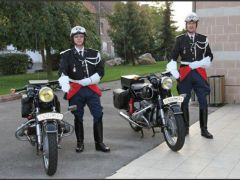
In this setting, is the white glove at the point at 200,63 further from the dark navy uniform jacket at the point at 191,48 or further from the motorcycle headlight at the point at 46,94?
the motorcycle headlight at the point at 46,94

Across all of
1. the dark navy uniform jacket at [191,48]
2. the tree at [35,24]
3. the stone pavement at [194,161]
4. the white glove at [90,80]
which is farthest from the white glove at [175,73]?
the tree at [35,24]

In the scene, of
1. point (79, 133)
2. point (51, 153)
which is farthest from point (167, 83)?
point (51, 153)

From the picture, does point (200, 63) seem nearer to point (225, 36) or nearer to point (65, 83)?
point (65, 83)

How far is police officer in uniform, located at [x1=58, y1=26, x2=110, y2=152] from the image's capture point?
5934 millimetres

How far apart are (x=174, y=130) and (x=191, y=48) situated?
1.45 meters

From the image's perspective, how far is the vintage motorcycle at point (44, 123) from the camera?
5043mm

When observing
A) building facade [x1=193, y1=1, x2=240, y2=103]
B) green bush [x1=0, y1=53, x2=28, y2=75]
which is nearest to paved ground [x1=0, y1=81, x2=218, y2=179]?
building facade [x1=193, y1=1, x2=240, y2=103]

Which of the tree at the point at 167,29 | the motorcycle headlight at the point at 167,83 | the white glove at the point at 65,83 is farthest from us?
the tree at the point at 167,29

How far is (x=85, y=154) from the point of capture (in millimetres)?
6055

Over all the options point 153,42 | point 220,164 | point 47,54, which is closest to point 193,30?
point 220,164

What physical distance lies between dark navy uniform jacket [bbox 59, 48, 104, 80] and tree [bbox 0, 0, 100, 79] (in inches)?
386

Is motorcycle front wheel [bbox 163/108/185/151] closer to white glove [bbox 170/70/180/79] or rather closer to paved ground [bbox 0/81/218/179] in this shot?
paved ground [bbox 0/81/218/179]

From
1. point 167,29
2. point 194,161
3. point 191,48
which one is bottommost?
point 194,161

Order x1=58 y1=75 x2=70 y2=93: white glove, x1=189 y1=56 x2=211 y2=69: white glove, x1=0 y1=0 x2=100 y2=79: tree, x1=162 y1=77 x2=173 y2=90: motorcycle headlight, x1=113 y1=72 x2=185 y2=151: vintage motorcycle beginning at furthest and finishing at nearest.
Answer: x1=0 y1=0 x2=100 y2=79: tree < x1=189 y1=56 x2=211 y2=69: white glove < x1=162 y1=77 x2=173 y2=90: motorcycle headlight < x1=113 y1=72 x2=185 y2=151: vintage motorcycle < x1=58 y1=75 x2=70 y2=93: white glove
